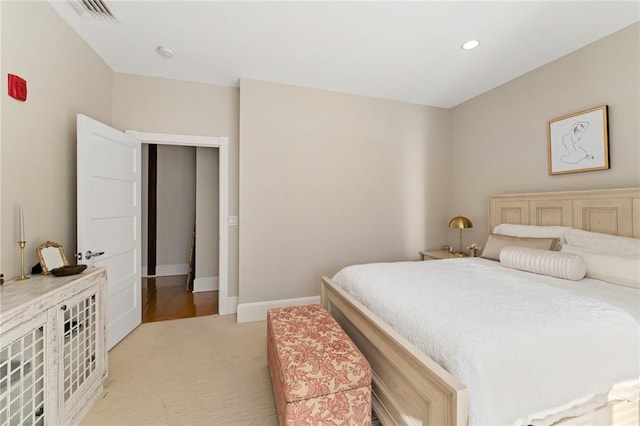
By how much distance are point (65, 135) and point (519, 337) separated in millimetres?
3257

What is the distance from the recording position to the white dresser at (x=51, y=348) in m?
1.20

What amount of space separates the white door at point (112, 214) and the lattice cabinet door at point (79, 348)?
59 cm

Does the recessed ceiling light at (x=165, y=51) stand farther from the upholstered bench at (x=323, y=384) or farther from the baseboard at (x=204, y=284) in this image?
the baseboard at (x=204, y=284)

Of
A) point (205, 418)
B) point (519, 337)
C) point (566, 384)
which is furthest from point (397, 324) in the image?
point (205, 418)

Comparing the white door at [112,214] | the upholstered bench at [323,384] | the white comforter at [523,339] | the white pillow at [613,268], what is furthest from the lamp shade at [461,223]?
the white door at [112,214]

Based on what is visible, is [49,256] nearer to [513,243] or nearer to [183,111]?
[183,111]

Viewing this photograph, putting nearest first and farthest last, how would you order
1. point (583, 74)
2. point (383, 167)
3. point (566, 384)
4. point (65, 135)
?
point (566, 384) < point (65, 135) < point (583, 74) < point (383, 167)

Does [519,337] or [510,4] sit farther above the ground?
[510,4]

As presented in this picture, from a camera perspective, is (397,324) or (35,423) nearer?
(35,423)

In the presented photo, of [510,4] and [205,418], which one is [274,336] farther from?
[510,4]

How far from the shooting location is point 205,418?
1658mm

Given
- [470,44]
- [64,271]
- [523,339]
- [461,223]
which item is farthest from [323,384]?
[470,44]

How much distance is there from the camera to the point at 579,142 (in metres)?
2.47

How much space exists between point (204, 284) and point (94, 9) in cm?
343
